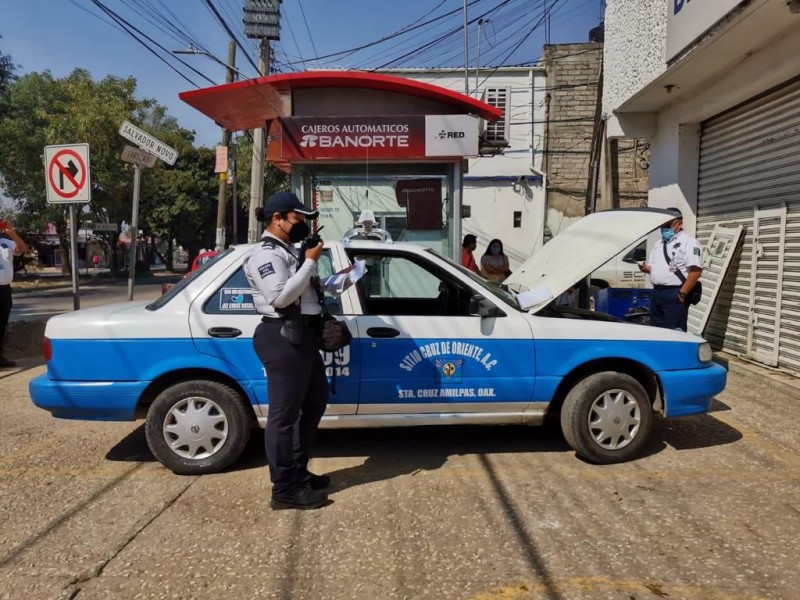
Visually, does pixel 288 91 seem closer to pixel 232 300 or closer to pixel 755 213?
pixel 232 300

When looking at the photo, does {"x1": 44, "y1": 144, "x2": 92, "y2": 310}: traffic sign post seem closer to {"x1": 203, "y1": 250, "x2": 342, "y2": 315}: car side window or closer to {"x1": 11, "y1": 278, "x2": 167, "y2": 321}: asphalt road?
{"x1": 203, "y1": 250, "x2": 342, "y2": 315}: car side window

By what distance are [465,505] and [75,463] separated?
9.38 feet

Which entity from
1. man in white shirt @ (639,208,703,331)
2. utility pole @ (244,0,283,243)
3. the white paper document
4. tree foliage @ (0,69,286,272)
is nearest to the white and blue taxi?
the white paper document

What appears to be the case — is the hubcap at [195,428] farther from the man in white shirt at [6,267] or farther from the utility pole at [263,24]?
the utility pole at [263,24]

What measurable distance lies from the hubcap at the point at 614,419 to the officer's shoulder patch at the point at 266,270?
7.90ft

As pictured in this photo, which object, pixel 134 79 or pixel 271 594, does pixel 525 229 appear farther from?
pixel 271 594

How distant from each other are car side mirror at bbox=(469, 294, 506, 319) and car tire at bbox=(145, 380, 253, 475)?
66.4 inches

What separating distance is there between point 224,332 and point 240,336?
4.3 inches

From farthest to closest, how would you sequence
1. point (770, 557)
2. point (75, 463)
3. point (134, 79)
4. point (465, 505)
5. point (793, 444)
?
point (134, 79) → point (793, 444) → point (75, 463) → point (465, 505) → point (770, 557)

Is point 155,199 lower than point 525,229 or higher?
higher

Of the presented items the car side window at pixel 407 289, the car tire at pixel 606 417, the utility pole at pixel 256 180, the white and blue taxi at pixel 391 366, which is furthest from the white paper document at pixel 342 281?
the utility pole at pixel 256 180

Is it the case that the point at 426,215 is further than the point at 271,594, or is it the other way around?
the point at 426,215

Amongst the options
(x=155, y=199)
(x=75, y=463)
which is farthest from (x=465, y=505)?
(x=155, y=199)

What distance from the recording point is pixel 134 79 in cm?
2570
